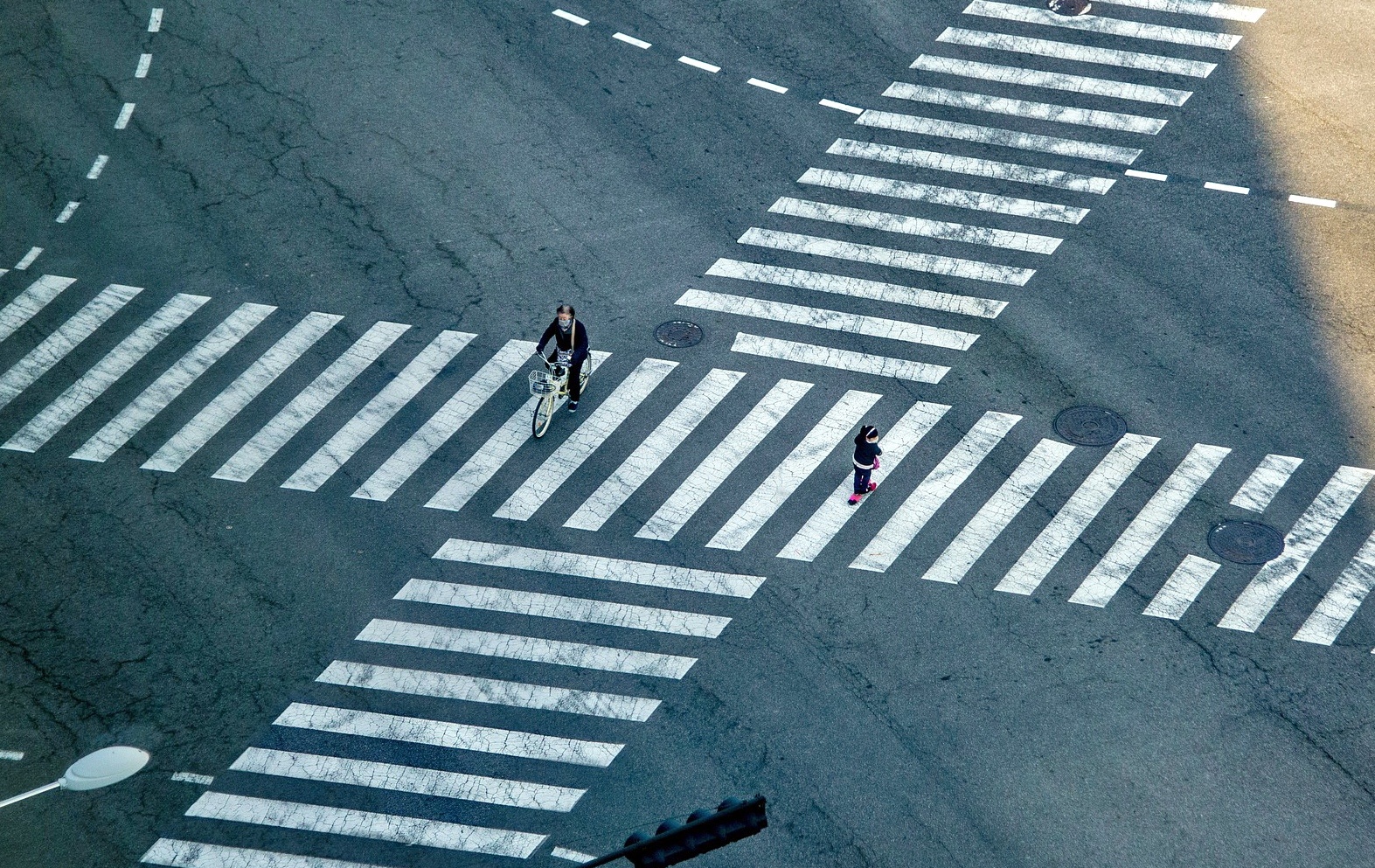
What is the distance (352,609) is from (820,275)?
7667mm

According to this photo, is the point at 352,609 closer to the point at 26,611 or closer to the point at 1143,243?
the point at 26,611

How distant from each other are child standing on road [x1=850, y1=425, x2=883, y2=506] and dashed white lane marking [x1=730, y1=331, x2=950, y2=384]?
5.94ft

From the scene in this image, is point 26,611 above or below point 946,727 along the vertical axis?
above

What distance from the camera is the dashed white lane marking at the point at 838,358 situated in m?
17.6

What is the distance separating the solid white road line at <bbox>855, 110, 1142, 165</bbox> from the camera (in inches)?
821

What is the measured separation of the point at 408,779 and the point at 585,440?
4.96 m

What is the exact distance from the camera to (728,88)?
22.2m

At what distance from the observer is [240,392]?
57.7 ft

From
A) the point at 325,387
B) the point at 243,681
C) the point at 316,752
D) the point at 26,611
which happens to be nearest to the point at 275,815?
the point at 316,752

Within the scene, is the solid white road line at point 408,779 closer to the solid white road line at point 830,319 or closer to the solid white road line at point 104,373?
the solid white road line at point 104,373

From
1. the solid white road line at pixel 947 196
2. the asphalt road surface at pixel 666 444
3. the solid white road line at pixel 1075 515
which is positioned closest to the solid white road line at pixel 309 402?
the asphalt road surface at pixel 666 444

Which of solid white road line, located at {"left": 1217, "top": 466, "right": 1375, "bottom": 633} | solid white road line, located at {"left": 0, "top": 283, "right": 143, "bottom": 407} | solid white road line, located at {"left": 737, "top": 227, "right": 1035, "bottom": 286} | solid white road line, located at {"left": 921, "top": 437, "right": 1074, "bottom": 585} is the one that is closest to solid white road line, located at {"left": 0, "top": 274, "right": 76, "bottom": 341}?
solid white road line, located at {"left": 0, "top": 283, "right": 143, "bottom": 407}

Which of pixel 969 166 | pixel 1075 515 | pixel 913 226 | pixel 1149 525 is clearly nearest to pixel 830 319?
pixel 913 226

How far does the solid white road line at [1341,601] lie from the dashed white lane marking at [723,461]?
20.0 feet
